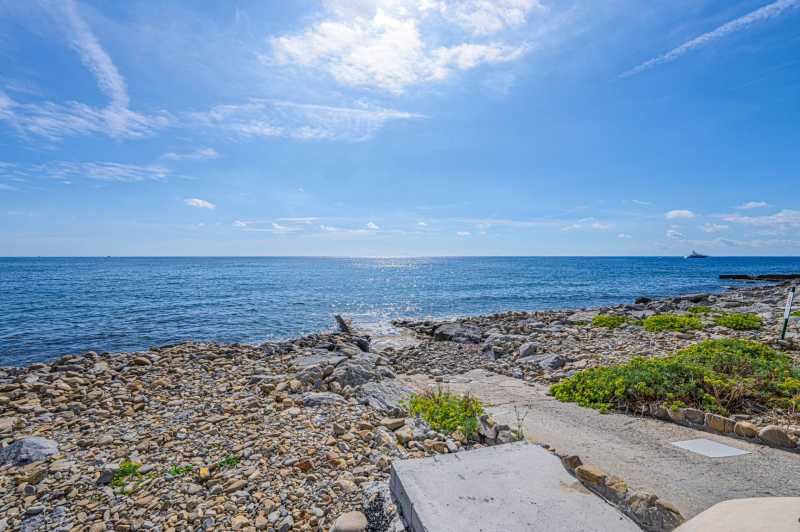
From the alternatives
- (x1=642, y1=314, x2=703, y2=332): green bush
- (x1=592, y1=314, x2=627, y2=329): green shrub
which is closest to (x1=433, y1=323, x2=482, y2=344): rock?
(x1=592, y1=314, x2=627, y2=329): green shrub

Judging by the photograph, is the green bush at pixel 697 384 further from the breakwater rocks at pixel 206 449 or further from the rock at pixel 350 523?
the rock at pixel 350 523

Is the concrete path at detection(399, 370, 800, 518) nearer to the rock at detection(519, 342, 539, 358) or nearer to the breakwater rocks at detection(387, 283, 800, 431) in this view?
the breakwater rocks at detection(387, 283, 800, 431)

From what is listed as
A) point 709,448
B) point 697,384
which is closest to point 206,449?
point 709,448

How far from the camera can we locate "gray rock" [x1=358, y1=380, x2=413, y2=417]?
6508mm

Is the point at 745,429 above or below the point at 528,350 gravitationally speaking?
above

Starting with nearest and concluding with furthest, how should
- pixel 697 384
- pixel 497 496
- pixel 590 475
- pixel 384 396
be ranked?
pixel 497 496 < pixel 590 475 < pixel 697 384 < pixel 384 396

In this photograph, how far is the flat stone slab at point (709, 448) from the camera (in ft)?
16.4

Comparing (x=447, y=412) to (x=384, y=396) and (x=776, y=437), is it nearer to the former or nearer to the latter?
(x=384, y=396)

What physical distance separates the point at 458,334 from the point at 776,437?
12474 millimetres

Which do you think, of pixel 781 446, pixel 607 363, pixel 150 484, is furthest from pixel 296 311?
pixel 781 446

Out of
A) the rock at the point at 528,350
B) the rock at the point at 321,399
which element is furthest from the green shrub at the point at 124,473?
the rock at the point at 528,350

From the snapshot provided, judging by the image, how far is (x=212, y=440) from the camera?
5348mm

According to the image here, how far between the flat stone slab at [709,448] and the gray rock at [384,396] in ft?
13.3

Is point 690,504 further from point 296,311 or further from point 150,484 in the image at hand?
point 296,311
